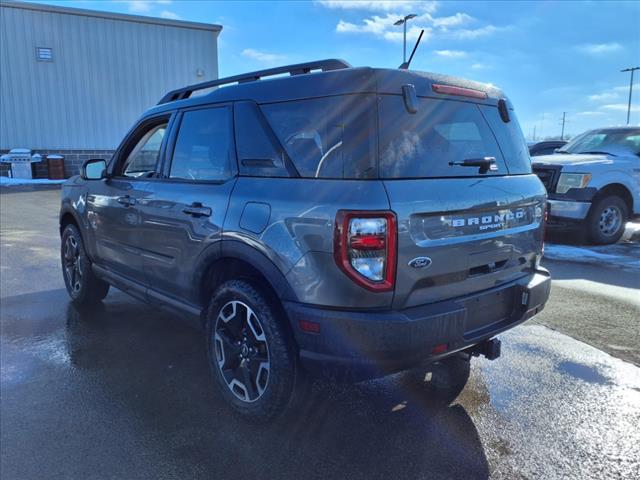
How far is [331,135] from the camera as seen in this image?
252 cm

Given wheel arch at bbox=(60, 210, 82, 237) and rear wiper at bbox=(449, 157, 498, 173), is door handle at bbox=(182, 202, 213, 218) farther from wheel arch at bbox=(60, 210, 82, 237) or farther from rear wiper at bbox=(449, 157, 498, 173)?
wheel arch at bbox=(60, 210, 82, 237)

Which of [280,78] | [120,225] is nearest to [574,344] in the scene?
[280,78]

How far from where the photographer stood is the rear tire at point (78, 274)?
4918mm

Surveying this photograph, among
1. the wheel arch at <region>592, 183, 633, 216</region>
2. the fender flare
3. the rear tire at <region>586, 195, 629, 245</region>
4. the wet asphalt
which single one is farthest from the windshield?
the fender flare

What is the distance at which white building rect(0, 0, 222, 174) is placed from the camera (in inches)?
757

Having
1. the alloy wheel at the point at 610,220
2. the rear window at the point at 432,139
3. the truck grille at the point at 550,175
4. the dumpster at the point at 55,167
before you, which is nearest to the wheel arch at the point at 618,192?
the alloy wheel at the point at 610,220

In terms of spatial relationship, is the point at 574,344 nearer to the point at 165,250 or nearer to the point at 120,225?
the point at 165,250

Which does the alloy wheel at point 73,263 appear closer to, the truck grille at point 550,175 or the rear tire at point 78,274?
the rear tire at point 78,274

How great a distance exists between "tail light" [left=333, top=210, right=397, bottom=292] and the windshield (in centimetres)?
796

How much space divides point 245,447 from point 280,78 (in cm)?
211

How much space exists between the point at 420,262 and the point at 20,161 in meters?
20.9

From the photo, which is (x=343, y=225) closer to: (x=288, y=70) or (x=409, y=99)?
(x=409, y=99)

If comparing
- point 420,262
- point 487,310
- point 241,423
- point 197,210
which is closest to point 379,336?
point 420,262

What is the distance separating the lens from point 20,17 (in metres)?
19.0
